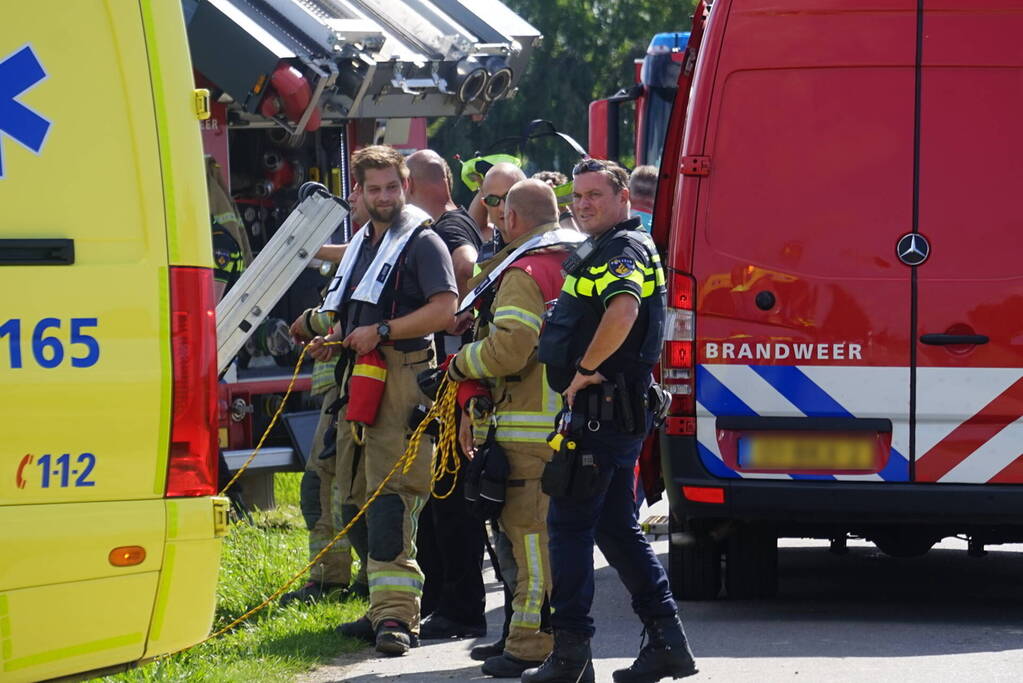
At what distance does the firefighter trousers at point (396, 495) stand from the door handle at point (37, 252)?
2766 millimetres

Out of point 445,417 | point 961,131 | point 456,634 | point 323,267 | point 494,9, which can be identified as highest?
point 494,9

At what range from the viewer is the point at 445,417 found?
6.49 metres

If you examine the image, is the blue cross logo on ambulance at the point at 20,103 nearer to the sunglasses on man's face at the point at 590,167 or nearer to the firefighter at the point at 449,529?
the sunglasses on man's face at the point at 590,167

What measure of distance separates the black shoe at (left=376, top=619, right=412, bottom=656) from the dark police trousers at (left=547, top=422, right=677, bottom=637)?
0.84m

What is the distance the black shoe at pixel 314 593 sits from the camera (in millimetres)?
7363

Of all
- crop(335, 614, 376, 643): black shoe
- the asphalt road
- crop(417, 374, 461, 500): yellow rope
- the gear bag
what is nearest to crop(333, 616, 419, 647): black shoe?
crop(335, 614, 376, 643): black shoe

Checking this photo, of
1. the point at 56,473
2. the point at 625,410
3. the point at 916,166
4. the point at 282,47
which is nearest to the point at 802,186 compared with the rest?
the point at 916,166

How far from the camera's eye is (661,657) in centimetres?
577

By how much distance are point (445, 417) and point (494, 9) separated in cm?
417

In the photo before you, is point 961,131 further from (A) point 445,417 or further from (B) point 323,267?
(B) point 323,267

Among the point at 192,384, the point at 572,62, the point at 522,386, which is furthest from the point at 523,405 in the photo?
the point at 572,62

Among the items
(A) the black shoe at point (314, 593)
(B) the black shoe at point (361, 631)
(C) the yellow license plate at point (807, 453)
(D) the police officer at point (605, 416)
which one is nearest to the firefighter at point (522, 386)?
(D) the police officer at point (605, 416)

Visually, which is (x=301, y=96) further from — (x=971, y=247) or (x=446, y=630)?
(x=971, y=247)

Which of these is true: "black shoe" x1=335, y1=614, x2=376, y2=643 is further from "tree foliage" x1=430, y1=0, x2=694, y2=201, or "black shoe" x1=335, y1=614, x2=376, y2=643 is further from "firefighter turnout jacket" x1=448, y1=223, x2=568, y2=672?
"tree foliage" x1=430, y1=0, x2=694, y2=201
